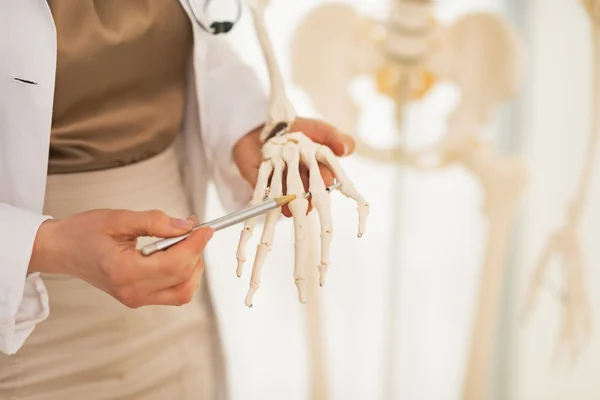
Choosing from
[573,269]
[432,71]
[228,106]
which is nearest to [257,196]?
[228,106]

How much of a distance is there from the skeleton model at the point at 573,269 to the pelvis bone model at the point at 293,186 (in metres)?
0.43

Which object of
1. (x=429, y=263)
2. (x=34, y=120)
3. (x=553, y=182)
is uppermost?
(x=34, y=120)

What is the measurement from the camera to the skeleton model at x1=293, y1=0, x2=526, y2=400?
87 cm

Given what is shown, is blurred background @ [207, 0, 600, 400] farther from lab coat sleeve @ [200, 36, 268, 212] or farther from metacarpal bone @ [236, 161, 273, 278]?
metacarpal bone @ [236, 161, 273, 278]

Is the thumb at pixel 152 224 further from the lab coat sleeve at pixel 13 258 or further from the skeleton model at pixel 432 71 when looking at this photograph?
the skeleton model at pixel 432 71

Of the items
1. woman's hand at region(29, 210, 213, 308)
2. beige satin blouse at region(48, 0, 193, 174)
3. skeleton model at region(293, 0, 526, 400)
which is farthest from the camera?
skeleton model at region(293, 0, 526, 400)

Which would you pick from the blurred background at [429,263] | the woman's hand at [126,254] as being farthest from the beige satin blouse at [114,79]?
the blurred background at [429,263]

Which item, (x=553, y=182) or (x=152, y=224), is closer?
(x=152, y=224)

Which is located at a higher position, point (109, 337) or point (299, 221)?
point (299, 221)

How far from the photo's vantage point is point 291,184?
0.52 metres

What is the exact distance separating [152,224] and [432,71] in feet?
1.77

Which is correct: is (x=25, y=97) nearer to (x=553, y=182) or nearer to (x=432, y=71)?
(x=432, y=71)

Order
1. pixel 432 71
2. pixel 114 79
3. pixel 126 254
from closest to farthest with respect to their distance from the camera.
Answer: pixel 126 254 < pixel 114 79 < pixel 432 71

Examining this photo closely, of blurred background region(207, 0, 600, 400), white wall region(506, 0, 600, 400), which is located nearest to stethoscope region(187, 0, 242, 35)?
blurred background region(207, 0, 600, 400)
